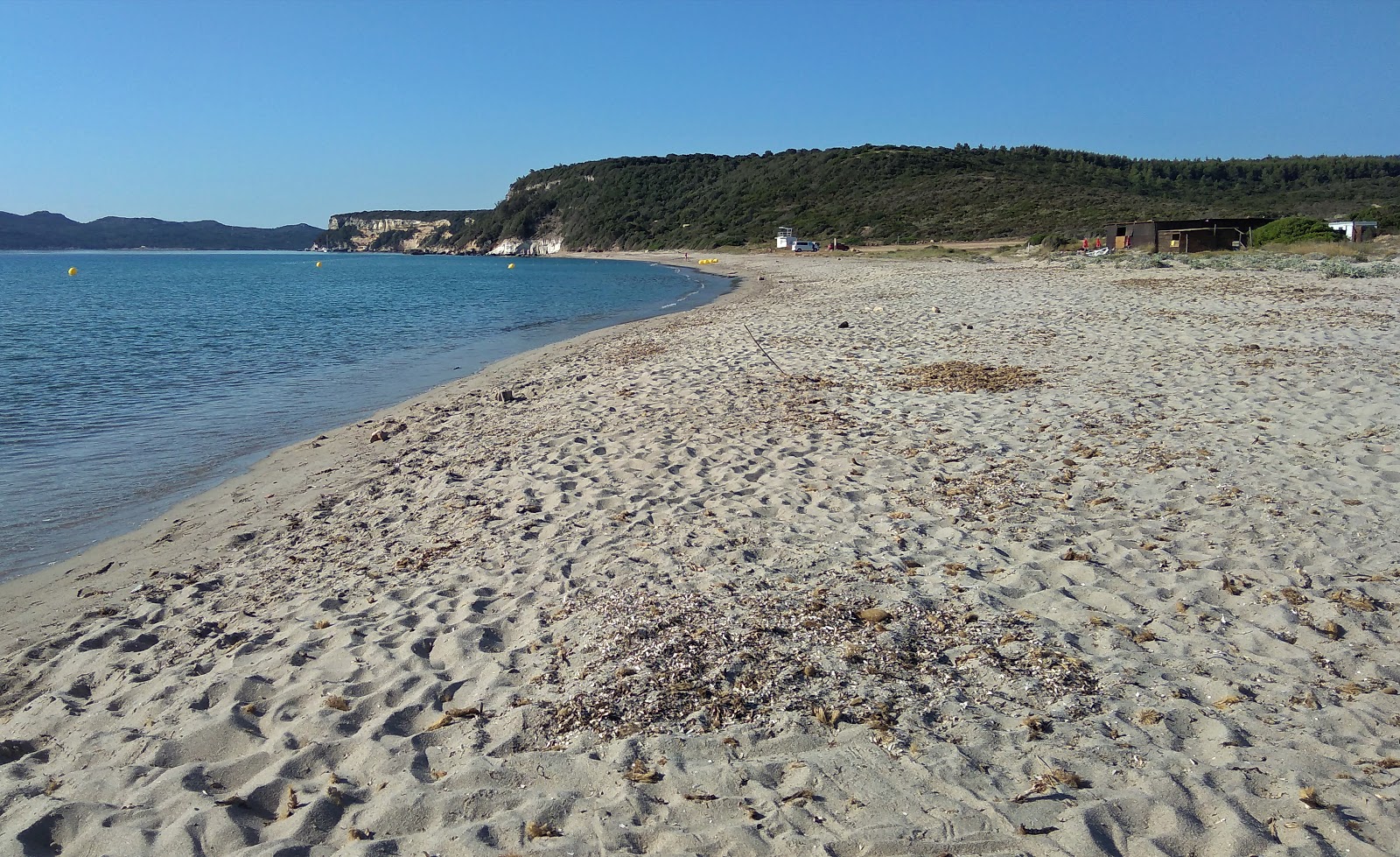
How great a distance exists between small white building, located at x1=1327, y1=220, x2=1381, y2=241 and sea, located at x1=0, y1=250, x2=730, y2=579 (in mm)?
24569

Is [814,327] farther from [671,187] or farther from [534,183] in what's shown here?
[534,183]

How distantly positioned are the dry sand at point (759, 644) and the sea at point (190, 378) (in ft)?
3.79

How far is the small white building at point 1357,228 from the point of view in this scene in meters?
33.9

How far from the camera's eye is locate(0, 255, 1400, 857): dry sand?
294 centimetres

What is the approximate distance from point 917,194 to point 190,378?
76886 mm

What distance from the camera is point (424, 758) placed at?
3.31m

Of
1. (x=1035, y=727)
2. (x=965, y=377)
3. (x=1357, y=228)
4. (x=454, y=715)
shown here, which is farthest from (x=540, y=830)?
(x=1357, y=228)

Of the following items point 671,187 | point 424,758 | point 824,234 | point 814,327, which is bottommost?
point 424,758

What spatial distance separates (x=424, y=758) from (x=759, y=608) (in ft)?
5.75

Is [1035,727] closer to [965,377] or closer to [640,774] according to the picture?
[640,774]

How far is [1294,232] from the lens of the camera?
108ft

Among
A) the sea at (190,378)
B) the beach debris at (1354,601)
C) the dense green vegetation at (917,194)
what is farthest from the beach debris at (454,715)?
the dense green vegetation at (917,194)

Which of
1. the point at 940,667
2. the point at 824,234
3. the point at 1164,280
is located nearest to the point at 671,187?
the point at 824,234

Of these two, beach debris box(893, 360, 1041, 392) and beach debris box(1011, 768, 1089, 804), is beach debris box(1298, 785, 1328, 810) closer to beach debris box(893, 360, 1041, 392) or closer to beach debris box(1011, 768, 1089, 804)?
beach debris box(1011, 768, 1089, 804)
